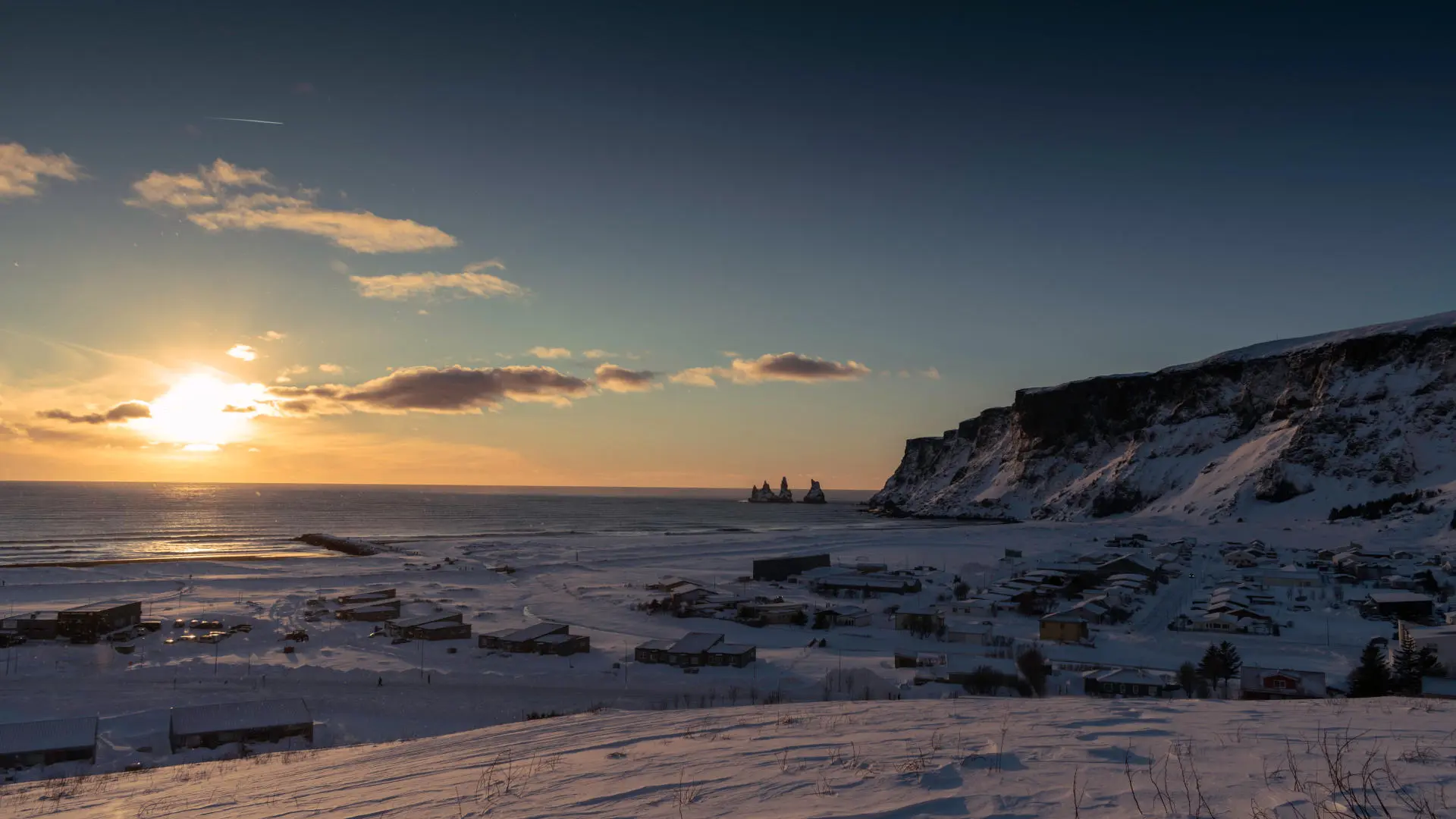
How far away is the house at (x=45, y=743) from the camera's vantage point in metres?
20.6

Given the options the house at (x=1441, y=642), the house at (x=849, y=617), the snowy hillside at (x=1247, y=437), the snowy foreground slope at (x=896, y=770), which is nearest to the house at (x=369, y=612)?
the house at (x=849, y=617)

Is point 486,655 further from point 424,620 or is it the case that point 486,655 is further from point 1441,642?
point 1441,642

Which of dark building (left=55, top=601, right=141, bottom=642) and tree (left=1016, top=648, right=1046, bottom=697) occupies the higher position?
dark building (left=55, top=601, right=141, bottom=642)

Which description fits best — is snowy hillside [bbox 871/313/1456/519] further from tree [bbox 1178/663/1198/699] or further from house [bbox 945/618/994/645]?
tree [bbox 1178/663/1198/699]

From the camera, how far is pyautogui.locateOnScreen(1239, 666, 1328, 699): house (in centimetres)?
2494

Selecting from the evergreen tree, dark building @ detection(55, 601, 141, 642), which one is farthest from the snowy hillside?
dark building @ detection(55, 601, 141, 642)

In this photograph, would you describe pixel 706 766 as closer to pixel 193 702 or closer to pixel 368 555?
pixel 193 702

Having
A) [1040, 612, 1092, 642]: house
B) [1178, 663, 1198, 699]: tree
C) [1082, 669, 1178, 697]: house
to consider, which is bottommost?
[1040, 612, 1092, 642]: house

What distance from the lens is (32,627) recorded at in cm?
4009

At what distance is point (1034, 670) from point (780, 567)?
128 feet

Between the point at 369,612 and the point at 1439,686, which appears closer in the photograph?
the point at 1439,686

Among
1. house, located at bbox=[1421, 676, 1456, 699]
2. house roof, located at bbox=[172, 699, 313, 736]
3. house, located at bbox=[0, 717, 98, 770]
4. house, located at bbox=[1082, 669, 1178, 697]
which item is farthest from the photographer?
house, located at bbox=[1082, 669, 1178, 697]

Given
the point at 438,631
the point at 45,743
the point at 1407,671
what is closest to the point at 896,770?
the point at 45,743

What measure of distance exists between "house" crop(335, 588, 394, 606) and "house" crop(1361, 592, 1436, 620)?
2324 inches
